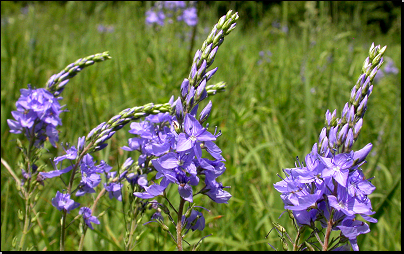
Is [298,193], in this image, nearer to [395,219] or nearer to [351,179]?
[351,179]

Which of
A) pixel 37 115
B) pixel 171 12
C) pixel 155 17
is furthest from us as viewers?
pixel 171 12

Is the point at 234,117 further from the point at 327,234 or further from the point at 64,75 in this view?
the point at 327,234

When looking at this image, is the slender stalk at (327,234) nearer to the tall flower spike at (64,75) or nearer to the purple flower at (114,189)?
the purple flower at (114,189)

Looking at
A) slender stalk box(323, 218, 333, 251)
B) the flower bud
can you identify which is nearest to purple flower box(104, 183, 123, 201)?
slender stalk box(323, 218, 333, 251)

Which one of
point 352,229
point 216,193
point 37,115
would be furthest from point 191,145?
point 37,115

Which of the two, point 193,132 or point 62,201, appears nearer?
point 193,132

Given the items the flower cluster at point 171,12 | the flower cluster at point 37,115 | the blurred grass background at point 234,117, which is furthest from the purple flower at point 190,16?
the flower cluster at point 37,115
